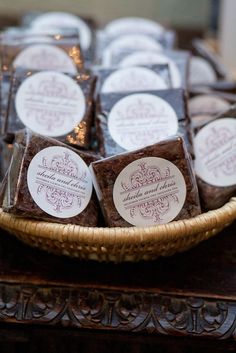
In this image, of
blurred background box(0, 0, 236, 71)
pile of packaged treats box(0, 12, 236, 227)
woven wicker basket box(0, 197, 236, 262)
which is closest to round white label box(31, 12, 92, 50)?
pile of packaged treats box(0, 12, 236, 227)

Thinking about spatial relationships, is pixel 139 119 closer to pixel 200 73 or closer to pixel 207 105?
pixel 207 105

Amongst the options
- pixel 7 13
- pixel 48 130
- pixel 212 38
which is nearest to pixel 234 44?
pixel 212 38

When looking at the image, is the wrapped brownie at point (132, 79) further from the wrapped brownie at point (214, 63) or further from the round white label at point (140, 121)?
the wrapped brownie at point (214, 63)

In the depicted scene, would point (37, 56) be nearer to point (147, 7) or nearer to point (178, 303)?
point (178, 303)

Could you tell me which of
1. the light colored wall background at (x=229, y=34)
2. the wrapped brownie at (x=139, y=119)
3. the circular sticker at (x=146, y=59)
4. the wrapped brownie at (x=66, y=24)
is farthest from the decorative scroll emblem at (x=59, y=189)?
the light colored wall background at (x=229, y=34)

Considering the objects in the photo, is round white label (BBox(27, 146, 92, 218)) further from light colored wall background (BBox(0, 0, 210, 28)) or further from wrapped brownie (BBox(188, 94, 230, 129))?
light colored wall background (BBox(0, 0, 210, 28))
